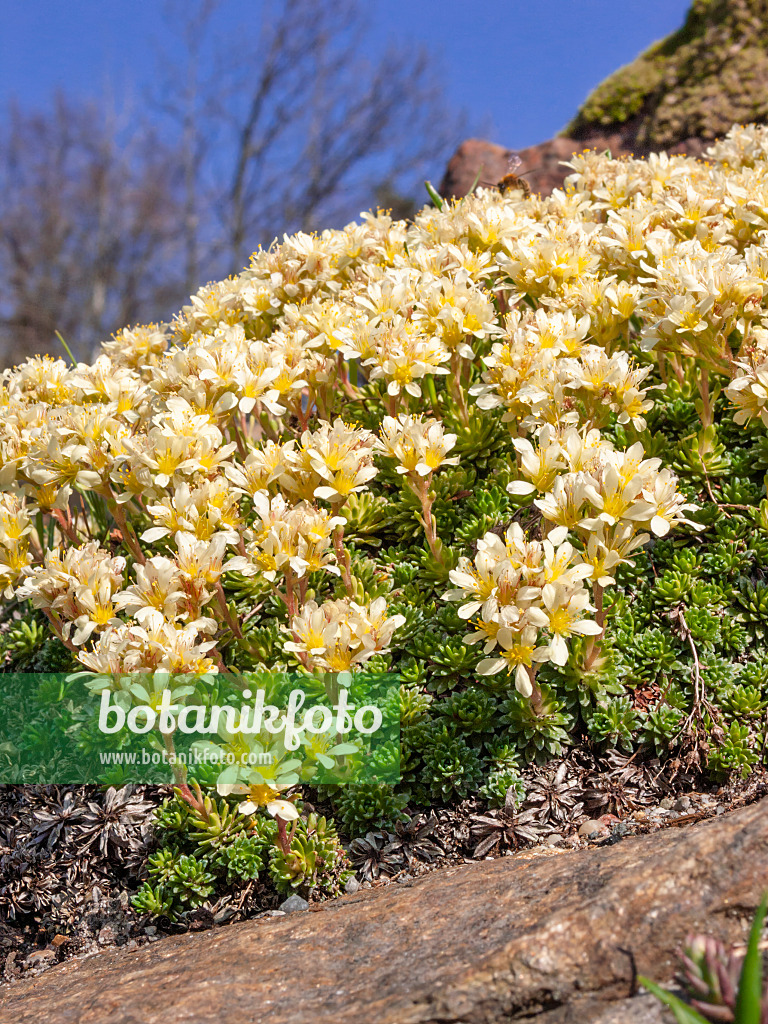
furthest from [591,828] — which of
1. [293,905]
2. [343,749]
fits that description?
[293,905]

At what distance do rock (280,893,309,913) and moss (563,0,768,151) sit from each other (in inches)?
349

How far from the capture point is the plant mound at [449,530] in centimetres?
266

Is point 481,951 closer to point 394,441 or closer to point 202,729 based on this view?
point 202,729

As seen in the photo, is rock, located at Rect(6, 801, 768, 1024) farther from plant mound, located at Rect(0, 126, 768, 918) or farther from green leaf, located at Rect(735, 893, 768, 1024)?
plant mound, located at Rect(0, 126, 768, 918)

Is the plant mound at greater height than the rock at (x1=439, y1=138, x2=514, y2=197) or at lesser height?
lesser

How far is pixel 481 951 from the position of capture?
72.9 inches

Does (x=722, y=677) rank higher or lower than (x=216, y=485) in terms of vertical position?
lower

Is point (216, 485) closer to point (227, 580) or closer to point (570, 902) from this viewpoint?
point (227, 580)

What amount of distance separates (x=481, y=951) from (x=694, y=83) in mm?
9915

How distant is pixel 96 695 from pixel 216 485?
1.37 metres

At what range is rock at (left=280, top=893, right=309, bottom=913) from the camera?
108 inches

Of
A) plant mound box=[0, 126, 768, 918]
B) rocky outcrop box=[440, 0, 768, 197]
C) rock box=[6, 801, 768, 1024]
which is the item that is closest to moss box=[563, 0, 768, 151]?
rocky outcrop box=[440, 0, 768, 197]

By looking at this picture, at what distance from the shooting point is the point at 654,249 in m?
3.67

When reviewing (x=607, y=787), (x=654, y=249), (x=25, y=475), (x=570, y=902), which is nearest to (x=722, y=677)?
(x=607, y=787)
